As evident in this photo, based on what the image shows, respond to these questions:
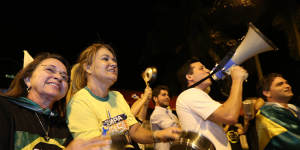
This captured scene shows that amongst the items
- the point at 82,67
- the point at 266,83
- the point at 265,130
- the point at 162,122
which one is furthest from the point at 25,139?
the point at 266,83

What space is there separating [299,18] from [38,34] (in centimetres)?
623

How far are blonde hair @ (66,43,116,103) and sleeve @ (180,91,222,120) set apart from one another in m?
0.83

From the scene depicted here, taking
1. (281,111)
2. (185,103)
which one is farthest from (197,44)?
(185,103)

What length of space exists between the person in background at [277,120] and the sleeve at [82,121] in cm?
216

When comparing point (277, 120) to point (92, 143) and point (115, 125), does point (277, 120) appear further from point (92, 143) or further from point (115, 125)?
point (92, 143)

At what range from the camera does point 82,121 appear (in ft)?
5.68

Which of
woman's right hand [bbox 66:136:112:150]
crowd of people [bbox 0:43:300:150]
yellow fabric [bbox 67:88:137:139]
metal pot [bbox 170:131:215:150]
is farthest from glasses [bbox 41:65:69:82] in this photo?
metal pot [bbox 170:131:215:150]

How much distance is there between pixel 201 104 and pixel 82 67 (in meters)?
1.10

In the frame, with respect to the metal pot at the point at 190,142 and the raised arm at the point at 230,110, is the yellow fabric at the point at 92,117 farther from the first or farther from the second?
the raised arm at the point at 230,110

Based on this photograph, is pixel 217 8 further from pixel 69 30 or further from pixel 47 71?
pixel 47 71

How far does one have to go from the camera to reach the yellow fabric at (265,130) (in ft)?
9.71

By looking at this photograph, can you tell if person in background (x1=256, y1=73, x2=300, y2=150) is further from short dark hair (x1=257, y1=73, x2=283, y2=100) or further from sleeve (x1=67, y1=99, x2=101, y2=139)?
sleeve (x1=67, y1=99, x2=101, y2=139)

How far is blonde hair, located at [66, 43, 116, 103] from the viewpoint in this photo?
2.11 meters

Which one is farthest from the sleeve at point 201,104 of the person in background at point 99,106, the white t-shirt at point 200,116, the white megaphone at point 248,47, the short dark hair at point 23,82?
the short dark hair at point 23,82
